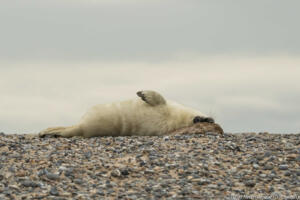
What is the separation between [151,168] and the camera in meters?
9.14

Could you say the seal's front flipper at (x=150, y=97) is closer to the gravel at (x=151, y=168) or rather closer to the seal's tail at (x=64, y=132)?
the gravel at (x=151, y=168)

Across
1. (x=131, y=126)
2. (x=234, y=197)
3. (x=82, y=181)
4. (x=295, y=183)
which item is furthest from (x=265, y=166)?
(x=131, y=126)

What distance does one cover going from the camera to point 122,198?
25.5 feet

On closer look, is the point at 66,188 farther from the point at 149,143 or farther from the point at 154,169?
the point at 149,143

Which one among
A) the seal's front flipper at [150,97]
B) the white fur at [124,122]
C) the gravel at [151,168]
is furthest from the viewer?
the seal's front flipper at [150,97]

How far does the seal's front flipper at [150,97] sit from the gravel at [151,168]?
1.48 m

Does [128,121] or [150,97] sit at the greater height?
[150,97]

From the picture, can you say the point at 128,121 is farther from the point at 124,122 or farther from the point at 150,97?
the point at 150,97

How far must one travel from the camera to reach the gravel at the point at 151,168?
811cm

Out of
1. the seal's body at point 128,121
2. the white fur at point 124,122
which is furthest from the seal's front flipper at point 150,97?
the white fur at point 124,122

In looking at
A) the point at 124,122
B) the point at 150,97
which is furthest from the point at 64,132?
the point at 150,97

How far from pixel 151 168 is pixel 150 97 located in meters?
3.89

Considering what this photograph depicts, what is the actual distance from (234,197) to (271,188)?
80 cm

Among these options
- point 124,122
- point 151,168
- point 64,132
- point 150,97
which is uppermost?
point 150,97
